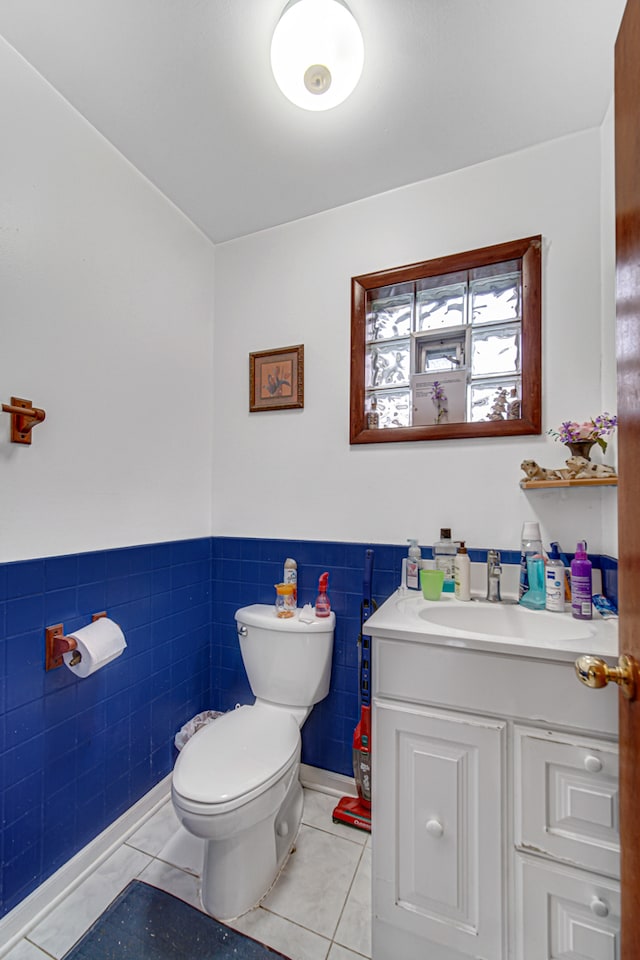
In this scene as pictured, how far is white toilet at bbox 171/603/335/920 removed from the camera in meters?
1.09

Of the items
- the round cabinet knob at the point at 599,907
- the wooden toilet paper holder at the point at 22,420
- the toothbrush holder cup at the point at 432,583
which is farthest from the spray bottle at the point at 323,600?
the wooden toilet paper holder at the point at 22,420

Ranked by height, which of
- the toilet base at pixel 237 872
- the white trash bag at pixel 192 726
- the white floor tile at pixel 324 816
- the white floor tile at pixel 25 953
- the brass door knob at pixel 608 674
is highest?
the brass door knob at pixel 608 674

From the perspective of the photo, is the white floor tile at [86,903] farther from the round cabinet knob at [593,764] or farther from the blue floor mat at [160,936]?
the round cabinet knob at [593,764]

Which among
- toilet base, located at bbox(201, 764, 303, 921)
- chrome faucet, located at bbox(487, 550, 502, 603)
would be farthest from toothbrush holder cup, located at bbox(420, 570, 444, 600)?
toilet base, located at bbox(201, 764, 303, 921)

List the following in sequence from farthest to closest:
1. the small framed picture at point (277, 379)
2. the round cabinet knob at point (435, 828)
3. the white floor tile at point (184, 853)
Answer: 1. the small framed picture at point (277, 379)
2. the white floor tile at point (184, 853)
3. the round cabinet knob at point (435, 828)

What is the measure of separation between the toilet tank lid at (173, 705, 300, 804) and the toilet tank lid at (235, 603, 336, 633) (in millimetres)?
306

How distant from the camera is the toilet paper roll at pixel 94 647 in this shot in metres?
1.21

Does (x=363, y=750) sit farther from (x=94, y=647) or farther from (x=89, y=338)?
(x=89, y=338)

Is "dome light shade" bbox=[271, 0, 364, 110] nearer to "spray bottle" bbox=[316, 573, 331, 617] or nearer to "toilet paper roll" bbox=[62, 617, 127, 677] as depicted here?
"spray bottle" bbox=[316, 573, 331, 617]

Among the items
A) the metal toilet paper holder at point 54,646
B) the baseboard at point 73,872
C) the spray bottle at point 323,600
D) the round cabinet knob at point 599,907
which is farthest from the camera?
the spray bottle at point 323,600

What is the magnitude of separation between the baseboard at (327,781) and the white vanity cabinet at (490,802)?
588 millimetres

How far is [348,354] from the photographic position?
5.61ft

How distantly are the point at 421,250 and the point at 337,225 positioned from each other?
1.33ft

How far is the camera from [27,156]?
3.90 ft
